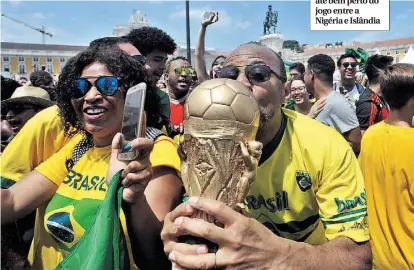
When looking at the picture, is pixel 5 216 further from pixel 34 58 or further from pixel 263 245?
pixel 34 58

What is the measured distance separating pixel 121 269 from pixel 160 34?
307 centimetres

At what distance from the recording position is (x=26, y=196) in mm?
2068

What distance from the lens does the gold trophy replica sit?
116 cm

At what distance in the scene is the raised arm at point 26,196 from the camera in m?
2.06

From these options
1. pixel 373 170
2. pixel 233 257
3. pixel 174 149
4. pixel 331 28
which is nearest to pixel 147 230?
pixel 174 149

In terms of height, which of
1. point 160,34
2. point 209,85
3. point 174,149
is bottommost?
point 174,149

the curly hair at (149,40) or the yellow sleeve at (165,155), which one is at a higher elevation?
the curly hair at (149,40)

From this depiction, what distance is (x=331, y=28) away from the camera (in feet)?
16.9

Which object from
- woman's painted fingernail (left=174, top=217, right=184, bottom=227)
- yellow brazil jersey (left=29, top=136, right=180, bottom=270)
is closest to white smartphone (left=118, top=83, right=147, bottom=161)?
woman's painted fingernail (left=174, top=217, right=184, bottom=227)

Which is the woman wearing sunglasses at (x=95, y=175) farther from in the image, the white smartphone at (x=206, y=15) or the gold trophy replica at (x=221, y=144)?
the white smartphone at (x=206, y=15)

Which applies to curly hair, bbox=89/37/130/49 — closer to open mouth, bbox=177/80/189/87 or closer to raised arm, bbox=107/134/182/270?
raised arm, bbox=107/134/182/270

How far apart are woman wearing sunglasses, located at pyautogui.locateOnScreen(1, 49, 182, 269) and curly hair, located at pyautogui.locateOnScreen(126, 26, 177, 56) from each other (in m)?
1.91

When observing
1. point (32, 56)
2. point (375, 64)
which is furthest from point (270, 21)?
point (32, 56)

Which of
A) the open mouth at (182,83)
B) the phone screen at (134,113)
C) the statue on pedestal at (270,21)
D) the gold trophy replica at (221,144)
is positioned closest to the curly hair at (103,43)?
the phone screen at (134,113)
